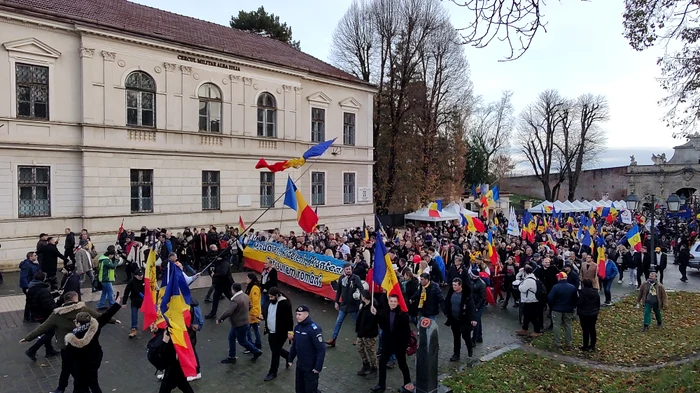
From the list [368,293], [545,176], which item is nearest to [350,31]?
[368,293]

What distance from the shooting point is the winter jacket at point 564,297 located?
10.3 metres

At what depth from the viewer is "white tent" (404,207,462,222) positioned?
1203 inches

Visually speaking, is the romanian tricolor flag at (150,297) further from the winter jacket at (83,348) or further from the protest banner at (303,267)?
the protest banner at (303,267)

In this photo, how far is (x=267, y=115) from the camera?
25953 mm

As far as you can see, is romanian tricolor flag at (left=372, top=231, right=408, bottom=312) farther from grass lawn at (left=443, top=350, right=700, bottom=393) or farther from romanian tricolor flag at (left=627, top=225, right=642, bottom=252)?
romanian tricolor flag at (left=627, top=225, right=642, bottom=252)

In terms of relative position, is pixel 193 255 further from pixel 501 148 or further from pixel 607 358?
pixel 501 148

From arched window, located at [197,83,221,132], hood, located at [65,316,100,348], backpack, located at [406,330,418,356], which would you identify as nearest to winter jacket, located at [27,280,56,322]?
hood, located at [65,316,100,348]

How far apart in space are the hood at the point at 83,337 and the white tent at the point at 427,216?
25067mm

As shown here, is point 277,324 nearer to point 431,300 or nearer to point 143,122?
point 431,300

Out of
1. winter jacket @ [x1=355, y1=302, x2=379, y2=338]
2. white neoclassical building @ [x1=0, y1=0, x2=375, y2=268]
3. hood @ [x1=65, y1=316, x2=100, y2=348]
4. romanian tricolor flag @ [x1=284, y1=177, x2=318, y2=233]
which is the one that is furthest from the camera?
white neoclassical building @ [x1=0, y1=0, x2=375, y2=268]

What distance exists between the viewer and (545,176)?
193 feet

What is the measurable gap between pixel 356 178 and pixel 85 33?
17027mm

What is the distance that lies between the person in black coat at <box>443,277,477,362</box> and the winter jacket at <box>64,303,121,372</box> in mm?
6297

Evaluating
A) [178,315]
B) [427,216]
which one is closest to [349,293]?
[178,315]
